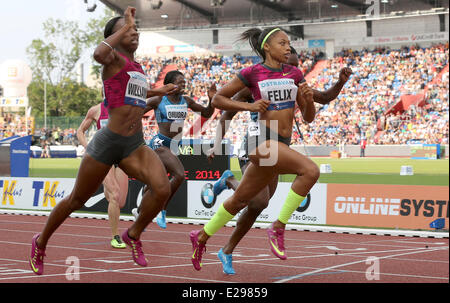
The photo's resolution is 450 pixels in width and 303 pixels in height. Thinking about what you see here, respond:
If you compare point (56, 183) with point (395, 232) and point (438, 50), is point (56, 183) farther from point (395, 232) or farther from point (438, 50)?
point (438, 50)

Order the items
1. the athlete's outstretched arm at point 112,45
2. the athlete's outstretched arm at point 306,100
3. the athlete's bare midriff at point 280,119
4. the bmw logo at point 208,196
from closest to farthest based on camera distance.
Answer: the athlete's outstretched arm at point 112,45, the athlete's outstretched arm at point 306,100, the athlete's bare midriff at point 280,119, the bmw logo at point 208,196

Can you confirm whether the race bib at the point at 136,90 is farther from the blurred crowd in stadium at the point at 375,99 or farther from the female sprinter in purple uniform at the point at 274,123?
the blurred crowd in stadium at the point at 375,99

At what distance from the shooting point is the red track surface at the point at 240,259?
6.63 meters

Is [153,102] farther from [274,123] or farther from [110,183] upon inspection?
[274,123]

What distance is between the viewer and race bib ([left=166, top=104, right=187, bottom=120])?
1039cm

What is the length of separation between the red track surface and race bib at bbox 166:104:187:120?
1952 mm

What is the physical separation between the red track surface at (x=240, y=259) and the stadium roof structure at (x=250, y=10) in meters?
43.9

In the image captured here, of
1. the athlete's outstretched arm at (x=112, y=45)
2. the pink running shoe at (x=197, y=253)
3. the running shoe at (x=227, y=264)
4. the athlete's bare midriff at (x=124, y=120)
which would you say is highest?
the athlete's outstretched arm at (x=112, y=45)

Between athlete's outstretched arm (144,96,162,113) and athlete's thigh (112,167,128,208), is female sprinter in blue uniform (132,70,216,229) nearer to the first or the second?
athlete's outstretched arm (144,96,162,113)

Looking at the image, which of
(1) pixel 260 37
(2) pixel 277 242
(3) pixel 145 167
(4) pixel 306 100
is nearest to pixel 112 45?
(3) pixel 145 167

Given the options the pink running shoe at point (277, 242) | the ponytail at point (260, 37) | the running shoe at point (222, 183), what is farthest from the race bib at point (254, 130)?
the running shoe at point (222, 183)

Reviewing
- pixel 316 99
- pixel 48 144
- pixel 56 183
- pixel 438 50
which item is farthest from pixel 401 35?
pixel 316 99

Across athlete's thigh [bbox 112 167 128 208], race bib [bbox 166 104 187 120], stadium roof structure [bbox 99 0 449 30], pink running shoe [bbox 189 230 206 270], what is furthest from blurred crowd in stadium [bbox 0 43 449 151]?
pink running shoe [bbox 189 230 206 270]

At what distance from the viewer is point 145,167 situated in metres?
5.98
